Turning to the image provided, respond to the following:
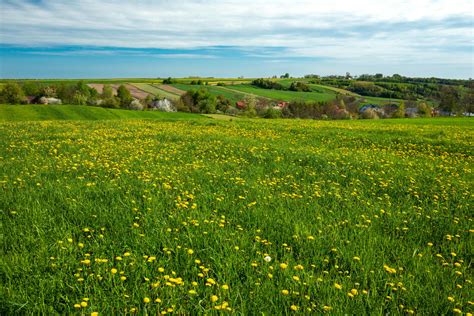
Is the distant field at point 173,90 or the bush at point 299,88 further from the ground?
the bush at point 299,88

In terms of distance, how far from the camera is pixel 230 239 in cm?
Result: 436

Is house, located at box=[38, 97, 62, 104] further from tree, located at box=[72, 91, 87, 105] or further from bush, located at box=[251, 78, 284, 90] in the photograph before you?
bush, located at box=[251, 78, 284, 90]

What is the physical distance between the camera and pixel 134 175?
291 inches

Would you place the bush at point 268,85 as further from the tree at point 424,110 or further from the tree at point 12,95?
the tree at point 12,95

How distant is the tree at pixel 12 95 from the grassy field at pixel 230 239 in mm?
82387

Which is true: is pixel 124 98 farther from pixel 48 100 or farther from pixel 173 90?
pixel 173 90

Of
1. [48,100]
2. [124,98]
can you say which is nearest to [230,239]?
[124,98]

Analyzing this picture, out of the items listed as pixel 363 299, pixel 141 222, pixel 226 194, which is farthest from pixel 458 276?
pixel 141 222

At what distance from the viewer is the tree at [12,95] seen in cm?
7512

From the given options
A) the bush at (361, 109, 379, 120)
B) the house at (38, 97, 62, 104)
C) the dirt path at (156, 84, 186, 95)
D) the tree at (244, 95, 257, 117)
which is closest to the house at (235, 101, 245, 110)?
the tree at (244, 95, 257, 117)

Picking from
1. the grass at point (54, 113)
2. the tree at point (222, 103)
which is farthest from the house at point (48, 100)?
the tree at point (222, 103)

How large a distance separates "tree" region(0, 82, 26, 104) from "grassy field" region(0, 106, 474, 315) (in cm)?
8239

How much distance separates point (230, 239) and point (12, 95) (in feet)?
295

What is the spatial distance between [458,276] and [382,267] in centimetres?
88
